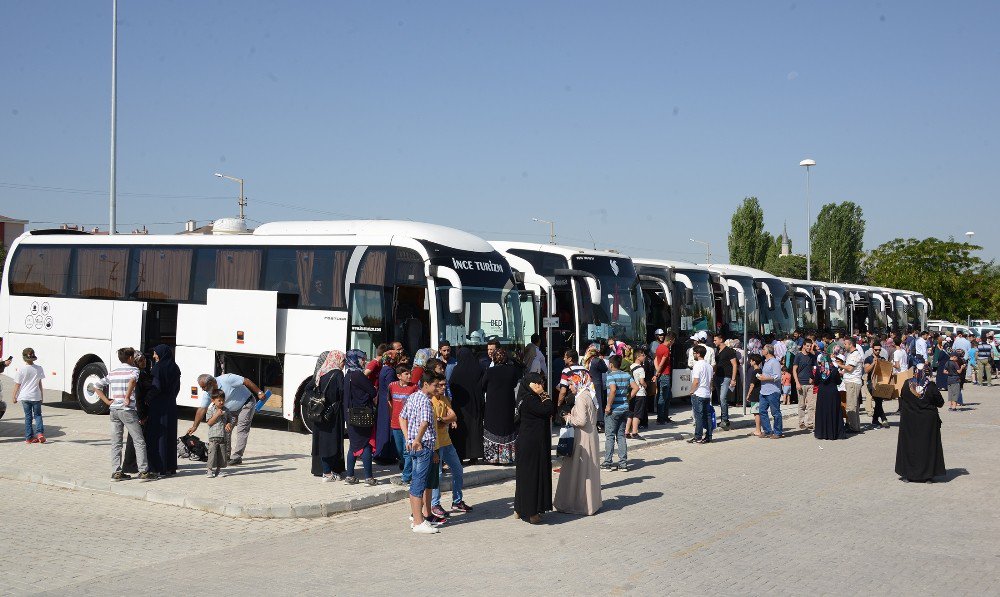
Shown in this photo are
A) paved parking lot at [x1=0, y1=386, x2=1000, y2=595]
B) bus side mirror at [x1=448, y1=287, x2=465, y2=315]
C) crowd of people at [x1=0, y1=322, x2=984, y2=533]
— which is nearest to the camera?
paved parking lot at [x1=0, y1=386, x2=1000, y2=595]

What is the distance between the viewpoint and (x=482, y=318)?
17.2 m

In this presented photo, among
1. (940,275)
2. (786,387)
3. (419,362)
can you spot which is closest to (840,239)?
(940,275)

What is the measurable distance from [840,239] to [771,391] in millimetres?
71615

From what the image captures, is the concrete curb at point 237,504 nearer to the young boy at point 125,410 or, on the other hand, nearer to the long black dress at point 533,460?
the young boy at point 125,410

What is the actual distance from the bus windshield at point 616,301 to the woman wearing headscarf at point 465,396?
319 inches

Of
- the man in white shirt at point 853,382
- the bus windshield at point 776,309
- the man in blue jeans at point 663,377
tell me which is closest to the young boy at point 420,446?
the man in blue jeans at point 663,377

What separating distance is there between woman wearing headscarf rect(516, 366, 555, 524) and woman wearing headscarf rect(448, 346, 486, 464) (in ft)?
8.29

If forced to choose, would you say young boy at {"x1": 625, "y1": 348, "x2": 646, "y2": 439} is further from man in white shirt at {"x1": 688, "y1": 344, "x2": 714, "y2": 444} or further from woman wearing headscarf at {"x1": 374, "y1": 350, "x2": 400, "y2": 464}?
woman wearing headscarf at {"x1": 374, "y1": 350, "x2": 400, "y2": 464}

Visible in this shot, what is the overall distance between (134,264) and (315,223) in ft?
12.9

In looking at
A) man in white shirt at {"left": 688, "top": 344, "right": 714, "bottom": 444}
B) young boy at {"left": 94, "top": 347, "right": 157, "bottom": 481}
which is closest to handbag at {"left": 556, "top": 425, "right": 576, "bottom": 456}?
young boy at {"left": 94, "top": 347, "right": 157, "bottom": 481}

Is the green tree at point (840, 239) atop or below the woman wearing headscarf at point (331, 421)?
atop

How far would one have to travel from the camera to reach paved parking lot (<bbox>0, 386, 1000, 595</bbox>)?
25.9 ft

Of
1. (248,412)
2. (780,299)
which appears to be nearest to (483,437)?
(248,412)

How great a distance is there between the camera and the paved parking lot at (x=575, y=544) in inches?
310
